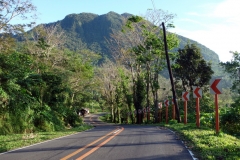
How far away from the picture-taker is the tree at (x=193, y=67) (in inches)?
1700

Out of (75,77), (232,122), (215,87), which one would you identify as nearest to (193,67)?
(75,77)

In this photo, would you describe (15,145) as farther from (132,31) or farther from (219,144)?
(132,31)

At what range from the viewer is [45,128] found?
2039 centimetres

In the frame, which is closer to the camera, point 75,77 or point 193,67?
point 75,77

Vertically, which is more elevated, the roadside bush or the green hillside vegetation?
the green hillside vegetation

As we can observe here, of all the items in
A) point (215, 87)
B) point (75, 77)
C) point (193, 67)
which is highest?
point (193, 67)

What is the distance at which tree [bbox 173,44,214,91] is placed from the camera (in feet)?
142

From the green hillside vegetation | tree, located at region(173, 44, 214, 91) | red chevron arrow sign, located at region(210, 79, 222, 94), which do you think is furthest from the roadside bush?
tree, located at region(173, 44, 214, 91)

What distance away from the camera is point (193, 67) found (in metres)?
43.4

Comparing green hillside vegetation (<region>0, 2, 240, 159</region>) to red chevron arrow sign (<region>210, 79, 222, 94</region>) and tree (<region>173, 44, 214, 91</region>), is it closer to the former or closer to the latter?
tree (<region>173, 44, 214, 91</region>)

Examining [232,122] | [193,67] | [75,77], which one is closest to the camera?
[232,122]

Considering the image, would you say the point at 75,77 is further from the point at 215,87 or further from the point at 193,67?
the point at 215,87

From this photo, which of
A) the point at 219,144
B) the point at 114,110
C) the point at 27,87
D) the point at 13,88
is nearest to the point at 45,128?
the point at 27,87

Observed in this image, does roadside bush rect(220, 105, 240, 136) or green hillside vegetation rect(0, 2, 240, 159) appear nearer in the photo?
green hillside vegetation rect(0, 2, 240, 159)
